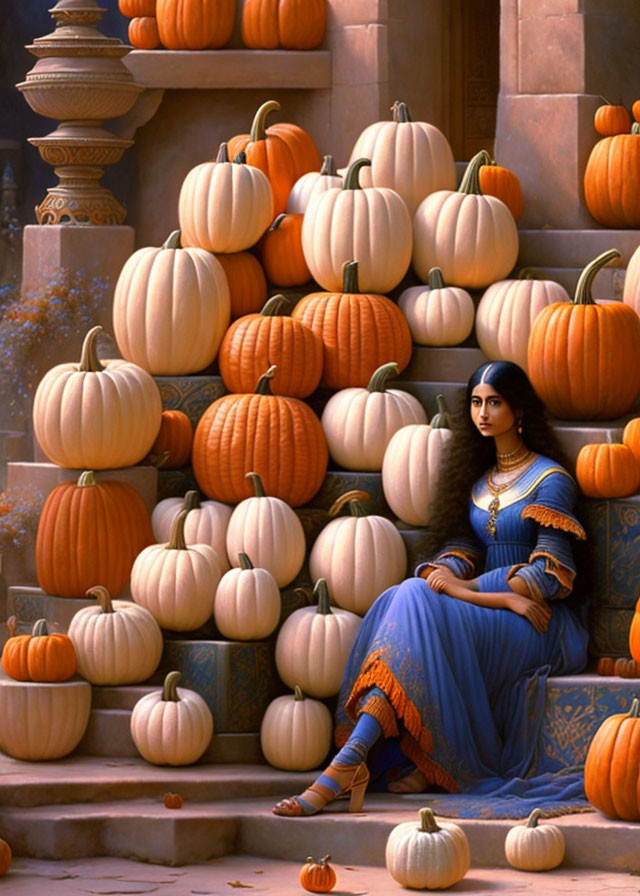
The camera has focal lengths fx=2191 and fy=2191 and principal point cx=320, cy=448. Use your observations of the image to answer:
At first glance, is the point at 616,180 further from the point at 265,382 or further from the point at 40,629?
the point at 40,629

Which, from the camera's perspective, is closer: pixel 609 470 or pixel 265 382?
pixel 609 470

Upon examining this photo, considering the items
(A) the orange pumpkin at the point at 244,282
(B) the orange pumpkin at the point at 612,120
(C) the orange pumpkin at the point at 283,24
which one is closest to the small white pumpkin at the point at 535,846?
(A) the orange pumpkin at the point at 244,282

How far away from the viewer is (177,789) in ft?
26.9

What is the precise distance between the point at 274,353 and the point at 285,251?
0.75m

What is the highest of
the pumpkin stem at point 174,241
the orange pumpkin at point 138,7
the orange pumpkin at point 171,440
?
the orange pumpkin at point 138,7

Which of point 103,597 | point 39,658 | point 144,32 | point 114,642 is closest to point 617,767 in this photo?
point 114,642

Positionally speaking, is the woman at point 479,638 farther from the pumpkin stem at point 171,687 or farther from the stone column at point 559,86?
the stone column at point 559,86

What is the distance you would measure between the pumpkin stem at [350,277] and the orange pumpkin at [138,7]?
2333 millimetres

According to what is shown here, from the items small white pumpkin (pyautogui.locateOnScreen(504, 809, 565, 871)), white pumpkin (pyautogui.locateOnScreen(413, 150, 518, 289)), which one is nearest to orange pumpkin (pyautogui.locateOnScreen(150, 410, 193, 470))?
white pumpkin (pyautogui.locateOnScreen(413, 150, 518, 289))

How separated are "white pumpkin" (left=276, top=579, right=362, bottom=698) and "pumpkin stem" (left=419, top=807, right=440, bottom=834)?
1.10m

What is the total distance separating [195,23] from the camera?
35.5ft

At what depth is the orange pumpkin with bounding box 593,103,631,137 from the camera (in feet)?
32.9

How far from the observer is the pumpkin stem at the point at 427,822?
7.43 metres

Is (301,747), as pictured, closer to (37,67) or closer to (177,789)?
(177,789)
